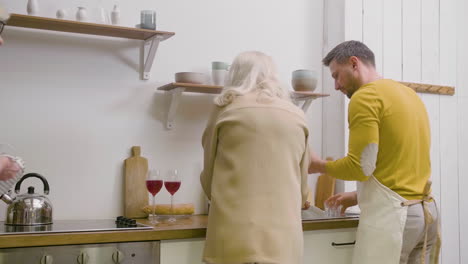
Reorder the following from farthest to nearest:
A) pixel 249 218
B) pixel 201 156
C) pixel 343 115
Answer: pixel 343 115
pixel 201 156
pixel 249 218

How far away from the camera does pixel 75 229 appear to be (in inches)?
76.2

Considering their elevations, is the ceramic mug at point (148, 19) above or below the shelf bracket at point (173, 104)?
above

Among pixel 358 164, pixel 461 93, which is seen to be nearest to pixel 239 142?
pixel 358 164

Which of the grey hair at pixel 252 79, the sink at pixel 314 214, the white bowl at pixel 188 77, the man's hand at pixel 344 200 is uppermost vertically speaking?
the white bowl at pixel 188 77

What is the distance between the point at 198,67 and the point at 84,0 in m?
0.64

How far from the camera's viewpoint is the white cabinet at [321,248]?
6.79 ft

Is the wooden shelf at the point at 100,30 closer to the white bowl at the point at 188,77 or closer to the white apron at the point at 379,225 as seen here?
the white bowl at the point at 188,77

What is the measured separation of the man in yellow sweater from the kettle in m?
1.18

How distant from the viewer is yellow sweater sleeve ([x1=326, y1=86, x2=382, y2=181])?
2.15 metres

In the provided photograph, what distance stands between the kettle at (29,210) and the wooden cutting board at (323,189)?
1.46 metres

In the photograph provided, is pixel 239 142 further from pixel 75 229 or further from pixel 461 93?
pixel 461 93

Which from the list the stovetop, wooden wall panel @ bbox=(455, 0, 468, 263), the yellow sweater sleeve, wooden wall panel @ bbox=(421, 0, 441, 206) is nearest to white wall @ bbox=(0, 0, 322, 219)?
the stovetop

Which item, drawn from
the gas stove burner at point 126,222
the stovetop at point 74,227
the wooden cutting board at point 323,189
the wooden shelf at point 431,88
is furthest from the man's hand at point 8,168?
the wooden shelf at point 431,88

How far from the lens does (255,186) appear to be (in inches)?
72.5
